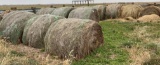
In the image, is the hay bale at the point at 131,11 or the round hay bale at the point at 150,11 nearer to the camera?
the round hay bale at the point at 150,11

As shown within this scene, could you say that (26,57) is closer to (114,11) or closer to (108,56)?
(108,56)

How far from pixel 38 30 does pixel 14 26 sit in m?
1.89

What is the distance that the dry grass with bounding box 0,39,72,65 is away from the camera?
9.12m

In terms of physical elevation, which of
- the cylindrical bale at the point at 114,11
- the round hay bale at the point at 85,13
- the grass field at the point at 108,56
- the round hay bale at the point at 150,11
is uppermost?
the grass field at the point at 108,56

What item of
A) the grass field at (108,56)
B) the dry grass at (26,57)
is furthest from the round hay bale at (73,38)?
the dry grass at (26,57)

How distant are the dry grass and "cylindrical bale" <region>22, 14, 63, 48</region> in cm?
32

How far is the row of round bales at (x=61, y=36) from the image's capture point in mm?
10552

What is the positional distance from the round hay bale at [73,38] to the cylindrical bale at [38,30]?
3.78 feet

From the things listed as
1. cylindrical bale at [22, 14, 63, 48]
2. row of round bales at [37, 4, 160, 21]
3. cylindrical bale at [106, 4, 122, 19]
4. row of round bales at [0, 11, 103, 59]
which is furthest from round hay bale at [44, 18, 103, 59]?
cylindrical bale at [106, 4, 122, 19]

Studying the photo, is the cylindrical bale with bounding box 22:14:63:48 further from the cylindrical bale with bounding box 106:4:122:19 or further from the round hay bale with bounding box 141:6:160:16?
the cylindrical bale with bounding box 106:4:122:19

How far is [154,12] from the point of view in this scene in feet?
84.6

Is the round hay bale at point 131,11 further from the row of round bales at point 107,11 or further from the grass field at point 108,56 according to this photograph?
the grass field at point 108,56

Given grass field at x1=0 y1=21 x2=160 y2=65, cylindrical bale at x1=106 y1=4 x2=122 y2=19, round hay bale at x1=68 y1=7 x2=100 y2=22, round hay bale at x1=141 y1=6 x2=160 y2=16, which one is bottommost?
cylindrical bale at x1=106 y1=4 x2=122 y2=19

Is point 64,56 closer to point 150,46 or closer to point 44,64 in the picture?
point 44,64
